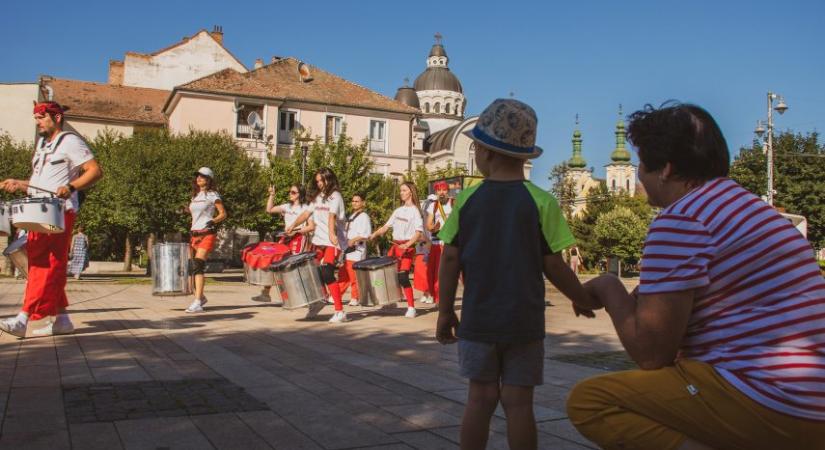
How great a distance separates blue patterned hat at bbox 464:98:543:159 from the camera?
3.37 m

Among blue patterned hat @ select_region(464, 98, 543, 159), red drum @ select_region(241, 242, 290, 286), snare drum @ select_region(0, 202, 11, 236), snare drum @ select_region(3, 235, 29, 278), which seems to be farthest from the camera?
red drum @ select_region(241, 242, 290, 286)

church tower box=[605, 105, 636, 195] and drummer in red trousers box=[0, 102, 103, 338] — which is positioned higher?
church tower box=[605, 105, 636, 195]

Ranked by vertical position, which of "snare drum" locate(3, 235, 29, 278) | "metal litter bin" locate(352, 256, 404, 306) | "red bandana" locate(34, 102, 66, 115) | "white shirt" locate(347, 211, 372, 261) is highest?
"red bandana" locate(34, 102, 66, 115)

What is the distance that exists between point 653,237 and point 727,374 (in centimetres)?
47

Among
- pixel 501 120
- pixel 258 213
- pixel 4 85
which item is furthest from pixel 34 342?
pixel 4 85

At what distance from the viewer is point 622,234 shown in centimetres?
6394

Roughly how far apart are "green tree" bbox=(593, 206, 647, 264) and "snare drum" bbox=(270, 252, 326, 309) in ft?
Answer: 186

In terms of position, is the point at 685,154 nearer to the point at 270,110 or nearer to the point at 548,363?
the point at 548,363

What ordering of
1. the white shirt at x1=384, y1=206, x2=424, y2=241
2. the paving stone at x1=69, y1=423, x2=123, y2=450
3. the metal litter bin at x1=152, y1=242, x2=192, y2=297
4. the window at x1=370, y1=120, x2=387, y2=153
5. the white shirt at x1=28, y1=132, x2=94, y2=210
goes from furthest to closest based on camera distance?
the window at x1=370, y1=120, x2=387, y2=153, the white shirt at x1=384, y1=206, x2=424, y2=241, the metal litter bin at x1=152, y1=242, x2=192, y2=297, the white shirt at x1=28, y1=132, x2=94, y2=210, the paving stone at x1=69, y1=423, x2=123, y2=450

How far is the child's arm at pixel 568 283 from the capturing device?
118 inches

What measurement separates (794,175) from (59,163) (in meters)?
45.5

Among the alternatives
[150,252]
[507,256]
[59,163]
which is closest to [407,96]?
[150,252]

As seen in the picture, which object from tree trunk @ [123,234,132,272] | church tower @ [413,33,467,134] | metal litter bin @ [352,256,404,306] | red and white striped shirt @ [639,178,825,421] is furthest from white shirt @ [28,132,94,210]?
church tower @ [413,33,467,134]

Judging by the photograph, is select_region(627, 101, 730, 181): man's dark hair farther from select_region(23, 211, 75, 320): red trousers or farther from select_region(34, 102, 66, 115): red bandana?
select_region(34, 102, 66, 115): red bandana
